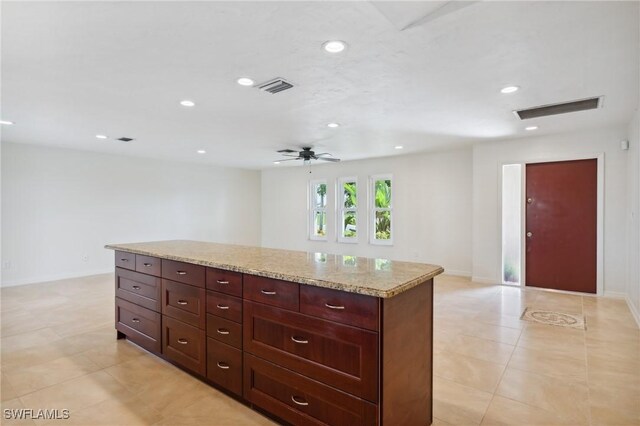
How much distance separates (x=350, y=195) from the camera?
8344 millimetres

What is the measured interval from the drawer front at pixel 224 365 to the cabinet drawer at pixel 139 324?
734mm

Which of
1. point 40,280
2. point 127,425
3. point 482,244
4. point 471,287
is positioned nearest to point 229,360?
point 127,425

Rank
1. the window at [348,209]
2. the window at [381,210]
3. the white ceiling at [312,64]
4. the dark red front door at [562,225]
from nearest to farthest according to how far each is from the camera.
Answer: the white ceiling at [312,64] < the dark red front door at [562,225] < the window at [381,210] < the window at [348,209]

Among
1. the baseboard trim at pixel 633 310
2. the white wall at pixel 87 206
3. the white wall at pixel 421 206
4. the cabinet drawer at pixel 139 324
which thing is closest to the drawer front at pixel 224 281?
the cabinet drawer at pixel 139 324

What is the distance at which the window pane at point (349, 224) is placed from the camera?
8.27 metres

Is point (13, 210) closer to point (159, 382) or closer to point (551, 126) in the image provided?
point (159, 382)

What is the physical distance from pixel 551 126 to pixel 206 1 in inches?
189

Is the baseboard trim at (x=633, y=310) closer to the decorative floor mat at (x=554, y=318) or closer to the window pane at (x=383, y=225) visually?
the decorative floor mat at (x=554, y=318)

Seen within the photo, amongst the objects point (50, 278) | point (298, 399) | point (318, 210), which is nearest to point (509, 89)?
point (298, 399)

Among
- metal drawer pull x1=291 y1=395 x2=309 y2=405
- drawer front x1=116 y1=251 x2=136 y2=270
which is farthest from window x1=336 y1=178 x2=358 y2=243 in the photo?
metal drawer pull x1=291 y1=395 x2=309 y2=405

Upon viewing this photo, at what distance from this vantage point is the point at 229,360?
2.23 metres

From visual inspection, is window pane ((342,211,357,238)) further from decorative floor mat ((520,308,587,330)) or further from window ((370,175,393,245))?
decorative floor mat ((520,308,587,330))

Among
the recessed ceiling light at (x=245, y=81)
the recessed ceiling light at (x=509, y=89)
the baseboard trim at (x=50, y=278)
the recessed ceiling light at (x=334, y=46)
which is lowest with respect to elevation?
the baseboard trim at (x=50, y=278)

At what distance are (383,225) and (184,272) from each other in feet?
18.9
